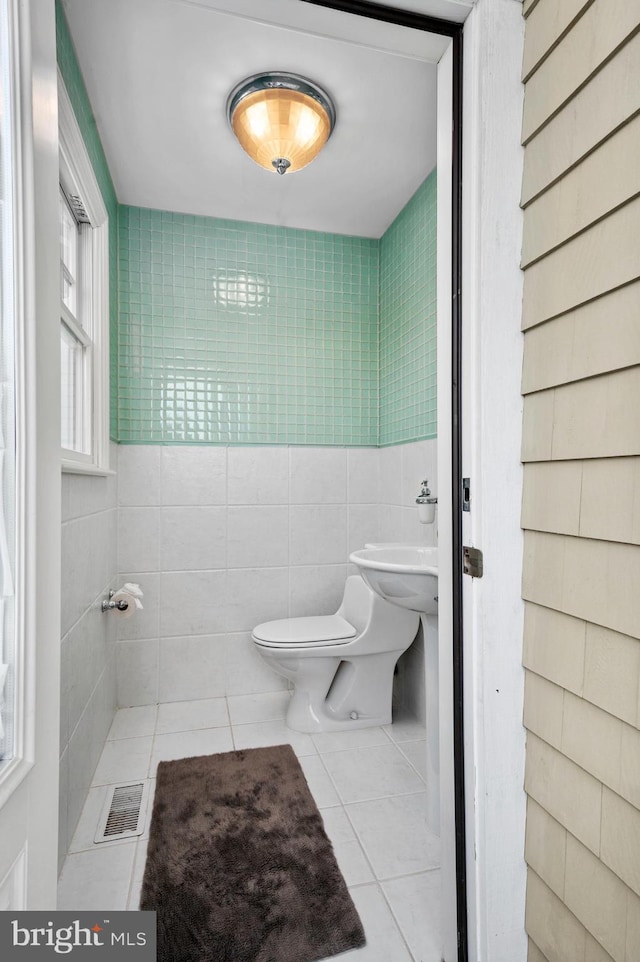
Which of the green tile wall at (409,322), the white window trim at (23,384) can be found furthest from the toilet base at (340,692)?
the white window trim at (23,384)

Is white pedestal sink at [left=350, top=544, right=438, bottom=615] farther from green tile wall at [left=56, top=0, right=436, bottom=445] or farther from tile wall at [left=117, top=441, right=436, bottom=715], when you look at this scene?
green tile wall at [left=56, top=0, right=436, bottom=445]

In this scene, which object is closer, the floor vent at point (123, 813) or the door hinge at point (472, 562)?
the door hinge at point (472, 562)

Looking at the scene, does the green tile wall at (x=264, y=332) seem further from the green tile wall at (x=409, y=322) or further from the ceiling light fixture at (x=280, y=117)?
the ceiling light fixture at (x=280, y=117)

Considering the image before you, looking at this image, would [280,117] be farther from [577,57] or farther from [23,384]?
[23,384]

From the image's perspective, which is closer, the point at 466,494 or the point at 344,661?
the point at 466,494

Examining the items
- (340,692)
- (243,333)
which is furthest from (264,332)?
(340,692)

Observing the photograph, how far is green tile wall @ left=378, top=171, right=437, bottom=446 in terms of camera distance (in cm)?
225

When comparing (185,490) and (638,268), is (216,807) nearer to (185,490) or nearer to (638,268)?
(185,490)

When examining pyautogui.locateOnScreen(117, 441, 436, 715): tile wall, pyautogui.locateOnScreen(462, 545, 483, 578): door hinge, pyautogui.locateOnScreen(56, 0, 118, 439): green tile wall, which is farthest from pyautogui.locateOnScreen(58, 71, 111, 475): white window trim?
pyautogui.locateOnScreen(462, 545, 483, 578): door hinge

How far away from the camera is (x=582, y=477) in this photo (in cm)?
90

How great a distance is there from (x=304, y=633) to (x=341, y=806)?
702mm

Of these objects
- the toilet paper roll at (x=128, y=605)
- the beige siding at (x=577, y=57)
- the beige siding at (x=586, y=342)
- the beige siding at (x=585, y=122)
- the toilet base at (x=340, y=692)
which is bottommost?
the toilet base at (x=340, y=692)

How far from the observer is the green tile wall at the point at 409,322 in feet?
7.37

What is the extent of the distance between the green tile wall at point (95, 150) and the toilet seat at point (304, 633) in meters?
1.16
